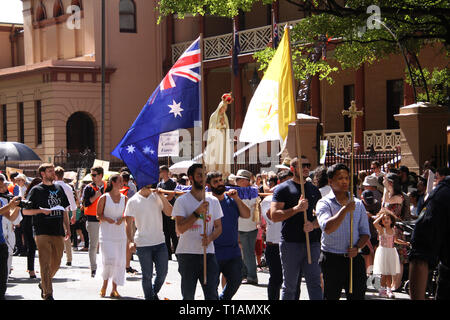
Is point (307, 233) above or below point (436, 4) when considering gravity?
below

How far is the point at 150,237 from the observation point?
11.8m

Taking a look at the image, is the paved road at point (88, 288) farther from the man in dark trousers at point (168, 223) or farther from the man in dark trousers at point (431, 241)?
the man in dark trousers at point (431, 241)

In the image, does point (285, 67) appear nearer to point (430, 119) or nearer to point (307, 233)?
point (307, 233)

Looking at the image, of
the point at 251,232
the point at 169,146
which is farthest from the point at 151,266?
the point at 169,146

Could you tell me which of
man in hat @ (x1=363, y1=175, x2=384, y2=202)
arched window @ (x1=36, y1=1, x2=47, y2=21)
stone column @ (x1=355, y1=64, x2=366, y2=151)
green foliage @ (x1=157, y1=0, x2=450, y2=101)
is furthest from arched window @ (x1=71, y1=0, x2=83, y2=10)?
man in hat @ (x1=363, y1=175, x2=384, y2=202)

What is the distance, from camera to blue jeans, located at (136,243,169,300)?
11.7 m

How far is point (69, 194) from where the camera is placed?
42.9 ft

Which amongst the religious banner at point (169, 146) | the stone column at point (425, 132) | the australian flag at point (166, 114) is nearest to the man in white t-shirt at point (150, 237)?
the australian flag at point (166, 114)

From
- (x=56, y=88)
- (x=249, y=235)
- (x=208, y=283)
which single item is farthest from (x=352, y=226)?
(x=56, y=88)

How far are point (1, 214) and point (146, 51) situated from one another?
33.5m

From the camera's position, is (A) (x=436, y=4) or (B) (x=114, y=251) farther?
(A) (x=436, y=4)

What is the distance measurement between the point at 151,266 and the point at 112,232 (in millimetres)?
1901

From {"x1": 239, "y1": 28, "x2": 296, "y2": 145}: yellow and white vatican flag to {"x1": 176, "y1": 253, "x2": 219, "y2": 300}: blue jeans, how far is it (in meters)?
1.52

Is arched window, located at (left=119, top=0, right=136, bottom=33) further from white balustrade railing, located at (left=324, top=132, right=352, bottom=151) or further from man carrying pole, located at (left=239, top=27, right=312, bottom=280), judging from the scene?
man carrying pole, located at (left=239, top=27, right=312, bottom=280)
